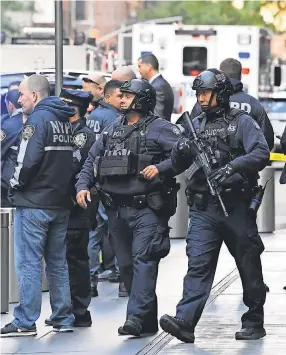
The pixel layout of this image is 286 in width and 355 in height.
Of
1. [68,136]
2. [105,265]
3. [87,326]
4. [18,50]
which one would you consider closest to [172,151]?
[68,136]

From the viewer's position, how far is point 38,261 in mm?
10406

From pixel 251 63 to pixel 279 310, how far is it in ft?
66.2

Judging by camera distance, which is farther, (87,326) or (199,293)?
(87,326)

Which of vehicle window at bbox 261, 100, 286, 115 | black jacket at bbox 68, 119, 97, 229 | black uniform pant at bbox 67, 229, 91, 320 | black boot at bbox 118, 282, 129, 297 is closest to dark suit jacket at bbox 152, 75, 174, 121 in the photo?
black boot at bbox 118, 282, 129, 297

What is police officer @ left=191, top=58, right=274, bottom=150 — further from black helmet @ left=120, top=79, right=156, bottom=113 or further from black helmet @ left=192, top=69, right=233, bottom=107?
black helmet @ left=192, top=69, right=233, bottom=107

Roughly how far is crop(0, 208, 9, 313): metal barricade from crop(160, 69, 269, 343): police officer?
6.92 ft

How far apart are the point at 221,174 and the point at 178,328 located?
46.0 inches

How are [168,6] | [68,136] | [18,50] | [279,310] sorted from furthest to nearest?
[168,6], [18,50], [279,310], [68,136]

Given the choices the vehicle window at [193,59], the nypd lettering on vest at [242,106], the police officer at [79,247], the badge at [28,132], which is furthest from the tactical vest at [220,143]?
the vehicle window at [193,59]

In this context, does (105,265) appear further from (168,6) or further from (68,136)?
(168,6)

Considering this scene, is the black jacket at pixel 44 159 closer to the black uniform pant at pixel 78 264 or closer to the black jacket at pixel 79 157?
the black jacket at pixel 79 157

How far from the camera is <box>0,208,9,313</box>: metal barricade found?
11391 millimetres

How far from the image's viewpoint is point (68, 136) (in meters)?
10.5

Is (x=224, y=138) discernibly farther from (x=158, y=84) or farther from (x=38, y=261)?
(x=158, y=84)
